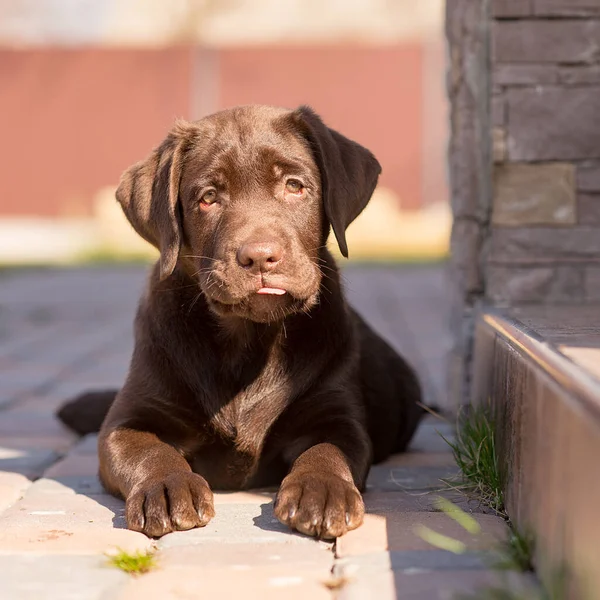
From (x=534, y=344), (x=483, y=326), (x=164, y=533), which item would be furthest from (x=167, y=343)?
(x=534, y=344)

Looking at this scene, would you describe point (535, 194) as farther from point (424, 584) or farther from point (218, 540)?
point (424, 584)

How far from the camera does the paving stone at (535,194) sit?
4289mm

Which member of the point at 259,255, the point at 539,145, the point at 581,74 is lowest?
the point at 259,255

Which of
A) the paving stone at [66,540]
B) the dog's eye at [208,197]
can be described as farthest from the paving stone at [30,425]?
the paving stone at [66,540]

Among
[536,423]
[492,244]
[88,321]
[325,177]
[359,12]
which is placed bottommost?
[88,321]

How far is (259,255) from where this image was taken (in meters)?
3.19

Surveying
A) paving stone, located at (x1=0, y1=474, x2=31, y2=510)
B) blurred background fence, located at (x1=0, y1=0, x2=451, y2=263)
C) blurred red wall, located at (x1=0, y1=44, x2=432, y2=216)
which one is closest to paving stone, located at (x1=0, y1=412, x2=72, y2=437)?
paving stone, located at (x1=0, y1=474, x2=31, y2=510)

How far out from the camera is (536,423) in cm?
254

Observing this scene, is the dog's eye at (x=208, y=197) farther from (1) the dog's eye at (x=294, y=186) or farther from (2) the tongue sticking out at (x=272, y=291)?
(2) the tongue sticking out at (x=272, y=291)

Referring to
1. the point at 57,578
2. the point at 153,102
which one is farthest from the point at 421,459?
the point at 153,102

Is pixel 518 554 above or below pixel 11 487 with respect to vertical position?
above

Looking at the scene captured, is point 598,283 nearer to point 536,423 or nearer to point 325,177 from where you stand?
point 325,177

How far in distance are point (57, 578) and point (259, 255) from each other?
1.10 meters

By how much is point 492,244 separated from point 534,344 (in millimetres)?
1694
